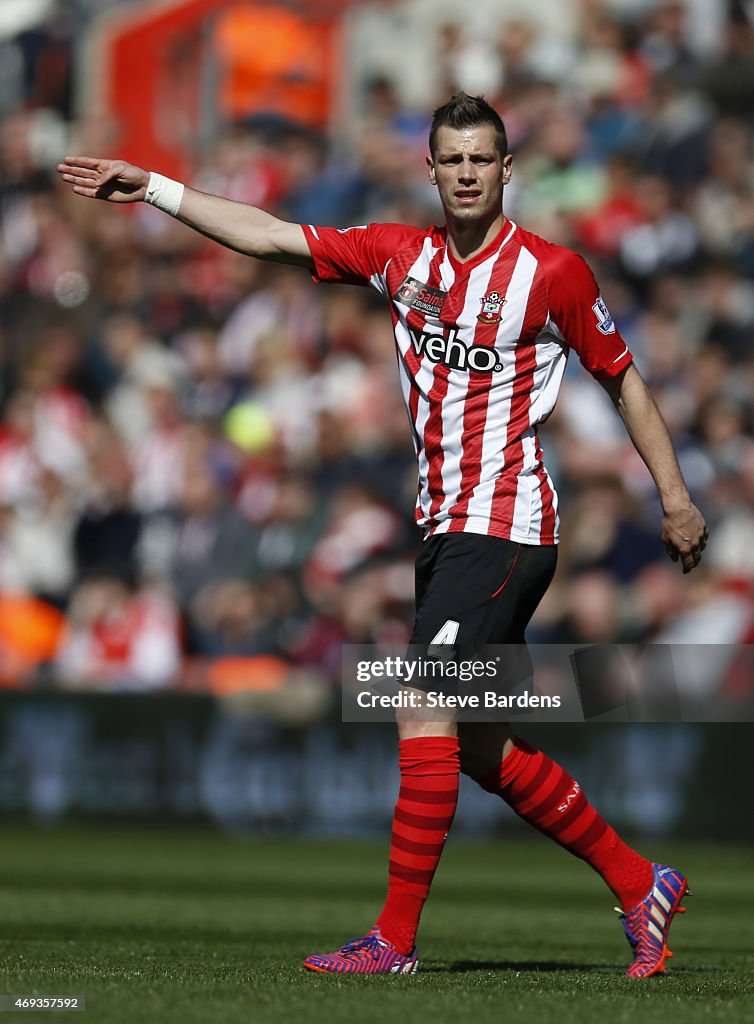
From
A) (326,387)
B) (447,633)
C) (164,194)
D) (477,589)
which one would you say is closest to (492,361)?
(477,589)

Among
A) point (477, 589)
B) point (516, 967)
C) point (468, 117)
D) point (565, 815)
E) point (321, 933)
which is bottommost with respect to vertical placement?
point (321, 933)

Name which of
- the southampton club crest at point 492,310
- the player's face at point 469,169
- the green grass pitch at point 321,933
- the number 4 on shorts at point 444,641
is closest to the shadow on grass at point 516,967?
the green grass pitch at point 321,933

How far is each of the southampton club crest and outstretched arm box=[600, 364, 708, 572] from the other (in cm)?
39

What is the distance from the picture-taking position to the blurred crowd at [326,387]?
12133 millimetres

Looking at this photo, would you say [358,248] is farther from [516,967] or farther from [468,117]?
[516,967]

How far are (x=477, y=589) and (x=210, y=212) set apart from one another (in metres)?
1.43

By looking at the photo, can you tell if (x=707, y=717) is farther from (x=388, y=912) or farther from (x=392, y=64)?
(x=392, y=64)

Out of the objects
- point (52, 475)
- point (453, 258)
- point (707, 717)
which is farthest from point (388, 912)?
point (52, 475)

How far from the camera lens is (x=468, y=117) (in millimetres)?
5477

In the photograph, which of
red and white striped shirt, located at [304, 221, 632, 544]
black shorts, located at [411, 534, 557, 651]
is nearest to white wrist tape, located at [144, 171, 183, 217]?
red and white striped shirt, located at [304, 221, 632, 544]

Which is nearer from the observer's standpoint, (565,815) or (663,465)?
(663,465)

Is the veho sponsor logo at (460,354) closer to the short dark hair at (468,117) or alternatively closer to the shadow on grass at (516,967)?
the short dark hair at (468,117)

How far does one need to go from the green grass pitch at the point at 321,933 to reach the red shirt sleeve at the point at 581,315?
1788 mm

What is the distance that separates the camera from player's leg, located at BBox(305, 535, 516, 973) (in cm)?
537
